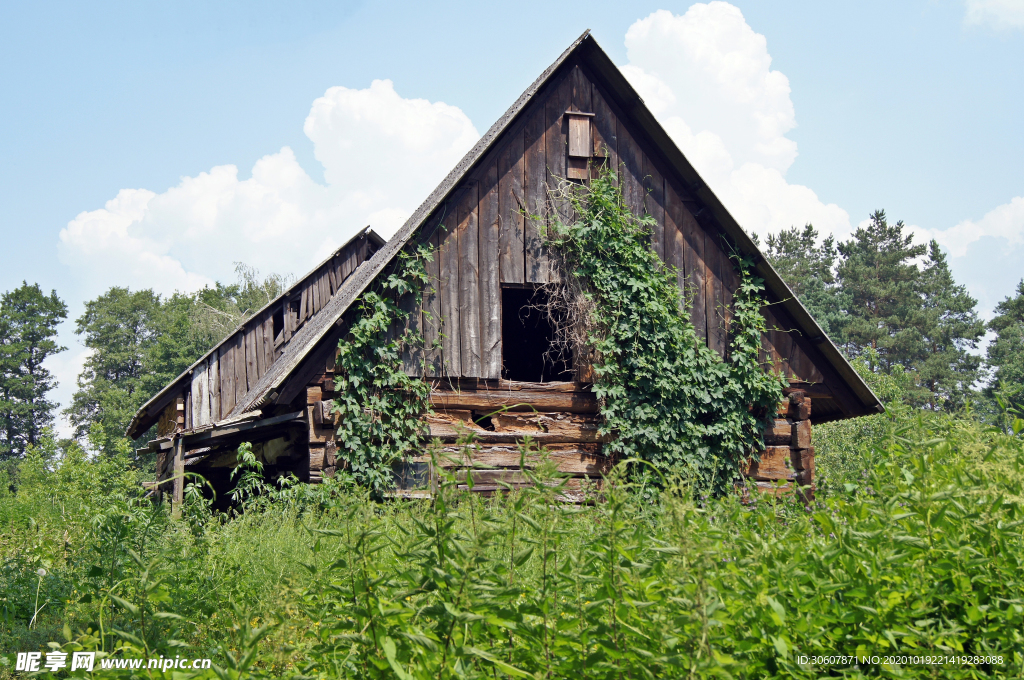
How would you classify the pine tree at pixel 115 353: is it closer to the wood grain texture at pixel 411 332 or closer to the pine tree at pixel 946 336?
the wood grain texture at pixel 411 332

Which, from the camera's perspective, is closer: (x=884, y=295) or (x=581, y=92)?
(x=581, y=92)

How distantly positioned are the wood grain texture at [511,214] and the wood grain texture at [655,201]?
5.68ft

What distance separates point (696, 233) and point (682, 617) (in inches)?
316

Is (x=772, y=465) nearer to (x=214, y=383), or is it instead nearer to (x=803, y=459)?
(x=803, y=459)

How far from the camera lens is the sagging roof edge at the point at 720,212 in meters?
9.10

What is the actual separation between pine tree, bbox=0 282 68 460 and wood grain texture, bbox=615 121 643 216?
46640 millimetres

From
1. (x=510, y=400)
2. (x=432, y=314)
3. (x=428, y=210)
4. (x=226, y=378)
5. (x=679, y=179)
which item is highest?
(x=679, y=179)

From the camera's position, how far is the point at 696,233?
9383mm

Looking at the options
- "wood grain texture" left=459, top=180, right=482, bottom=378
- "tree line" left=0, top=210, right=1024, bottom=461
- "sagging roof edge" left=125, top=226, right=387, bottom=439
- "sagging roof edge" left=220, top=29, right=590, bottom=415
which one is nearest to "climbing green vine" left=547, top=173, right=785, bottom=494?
"wood grain texture" left=459, top=180, right=482, bottom=378

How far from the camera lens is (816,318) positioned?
1743 inches

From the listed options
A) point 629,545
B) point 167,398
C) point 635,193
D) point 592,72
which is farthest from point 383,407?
point 167,398

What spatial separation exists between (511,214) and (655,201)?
6.63 feet

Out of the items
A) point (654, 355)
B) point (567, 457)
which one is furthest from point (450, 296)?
point (654, 355)

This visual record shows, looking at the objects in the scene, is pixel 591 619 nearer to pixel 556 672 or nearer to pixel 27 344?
pixel 556 672
